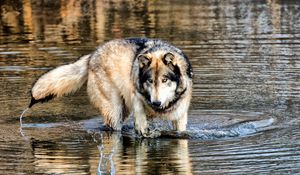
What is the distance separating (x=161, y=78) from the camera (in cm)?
1164

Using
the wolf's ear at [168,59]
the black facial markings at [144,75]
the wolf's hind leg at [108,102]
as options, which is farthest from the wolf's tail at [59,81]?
the wolf's ear at [168,59]

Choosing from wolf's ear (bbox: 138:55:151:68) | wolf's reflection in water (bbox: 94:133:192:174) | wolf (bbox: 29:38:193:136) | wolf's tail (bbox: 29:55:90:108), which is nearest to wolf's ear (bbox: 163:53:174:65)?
wolf (bbox: 29:38:193:136)

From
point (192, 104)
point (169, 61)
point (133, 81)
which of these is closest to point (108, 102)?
point (133, 81)

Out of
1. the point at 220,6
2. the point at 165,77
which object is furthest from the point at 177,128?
the point at 220,6

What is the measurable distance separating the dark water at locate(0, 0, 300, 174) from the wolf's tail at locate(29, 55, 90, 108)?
1.53 ft

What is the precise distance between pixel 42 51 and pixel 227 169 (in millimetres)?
12206

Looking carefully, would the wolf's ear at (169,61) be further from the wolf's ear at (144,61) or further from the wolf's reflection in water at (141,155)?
the wolf's reflection in water at (141,155)

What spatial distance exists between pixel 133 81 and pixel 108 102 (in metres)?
0.89

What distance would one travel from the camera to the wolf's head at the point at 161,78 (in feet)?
38.1

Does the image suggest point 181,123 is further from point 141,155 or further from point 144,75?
point 141,155

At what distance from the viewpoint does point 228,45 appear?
70.4ft

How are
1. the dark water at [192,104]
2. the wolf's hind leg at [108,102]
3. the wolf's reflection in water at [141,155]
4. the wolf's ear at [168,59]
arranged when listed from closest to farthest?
1. the wolf's reflection in water at [141,155]
2. the dark water at [192,104]
3. the wolf's ear at [168,59]
4. the wolf's hind leg at [108,102]

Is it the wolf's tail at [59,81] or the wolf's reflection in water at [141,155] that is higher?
the wolf's tail at [59,81]

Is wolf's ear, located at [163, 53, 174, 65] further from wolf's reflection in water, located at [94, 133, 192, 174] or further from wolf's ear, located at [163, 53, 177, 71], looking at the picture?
wolf's reflection in water, located at [94, 133, 192, 174]
